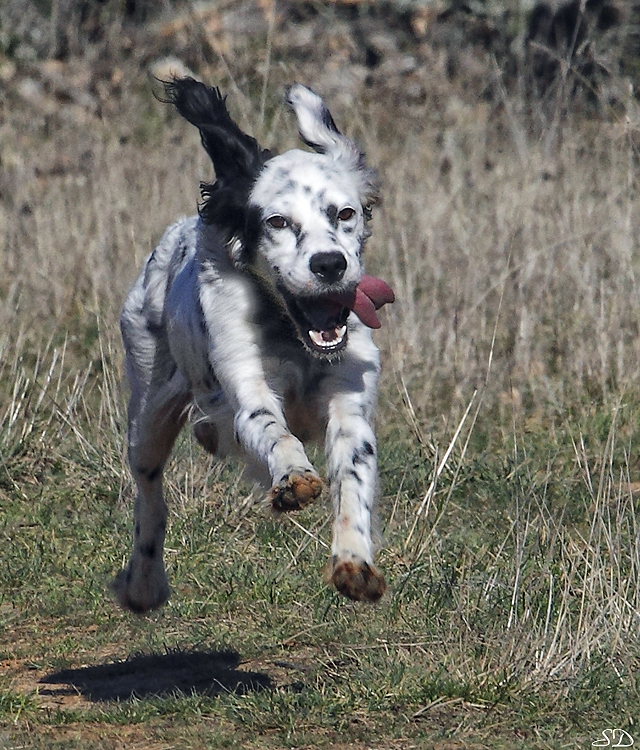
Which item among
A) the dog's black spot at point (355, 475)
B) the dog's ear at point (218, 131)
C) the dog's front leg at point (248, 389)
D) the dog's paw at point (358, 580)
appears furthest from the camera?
the dog's ear at point (218, 131)

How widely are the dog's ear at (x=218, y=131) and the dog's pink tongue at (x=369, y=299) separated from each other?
0.52 meters

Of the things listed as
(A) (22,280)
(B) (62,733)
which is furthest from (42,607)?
(A) (22,280)

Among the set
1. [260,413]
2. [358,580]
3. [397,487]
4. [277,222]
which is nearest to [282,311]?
[277,222]

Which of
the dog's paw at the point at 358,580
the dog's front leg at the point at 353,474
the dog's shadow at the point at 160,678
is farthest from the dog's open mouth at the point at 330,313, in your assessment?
the dog's shadow at the point at 160,678

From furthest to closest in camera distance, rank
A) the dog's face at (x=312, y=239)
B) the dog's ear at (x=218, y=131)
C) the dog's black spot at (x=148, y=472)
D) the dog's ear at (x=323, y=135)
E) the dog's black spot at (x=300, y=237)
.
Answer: the dog's black spot at (x=148, y=472) → the dog's ear at (x=323, y=135) → the dog's ear at (x=218, y=131) → the dog's black spot at (x=300, y=237) → the dog's face at (x=312, y=239)

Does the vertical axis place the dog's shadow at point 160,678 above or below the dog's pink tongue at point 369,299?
below

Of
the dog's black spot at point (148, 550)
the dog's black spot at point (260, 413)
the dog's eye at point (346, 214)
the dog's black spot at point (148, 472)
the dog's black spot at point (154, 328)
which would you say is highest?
the dog's eye at point (346, 214)

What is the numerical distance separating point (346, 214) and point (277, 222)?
0.21 m

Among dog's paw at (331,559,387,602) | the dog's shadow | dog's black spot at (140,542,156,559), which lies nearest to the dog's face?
dog's paw at (331,559,387,602)

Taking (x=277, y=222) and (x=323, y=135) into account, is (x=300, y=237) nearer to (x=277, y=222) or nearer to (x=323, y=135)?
(x=277, y=222)

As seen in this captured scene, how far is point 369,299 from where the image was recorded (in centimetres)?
396

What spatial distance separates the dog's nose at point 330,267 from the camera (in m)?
3.76

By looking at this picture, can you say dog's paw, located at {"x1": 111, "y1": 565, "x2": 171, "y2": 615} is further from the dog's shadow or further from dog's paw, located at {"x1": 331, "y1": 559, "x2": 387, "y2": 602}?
dog's paw, located at {"x1": 331, "y1": 559, "x2": 387, "y2": 602}

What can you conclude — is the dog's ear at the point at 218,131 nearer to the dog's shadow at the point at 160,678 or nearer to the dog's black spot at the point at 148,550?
the dog's black spot at the point at 148,550
